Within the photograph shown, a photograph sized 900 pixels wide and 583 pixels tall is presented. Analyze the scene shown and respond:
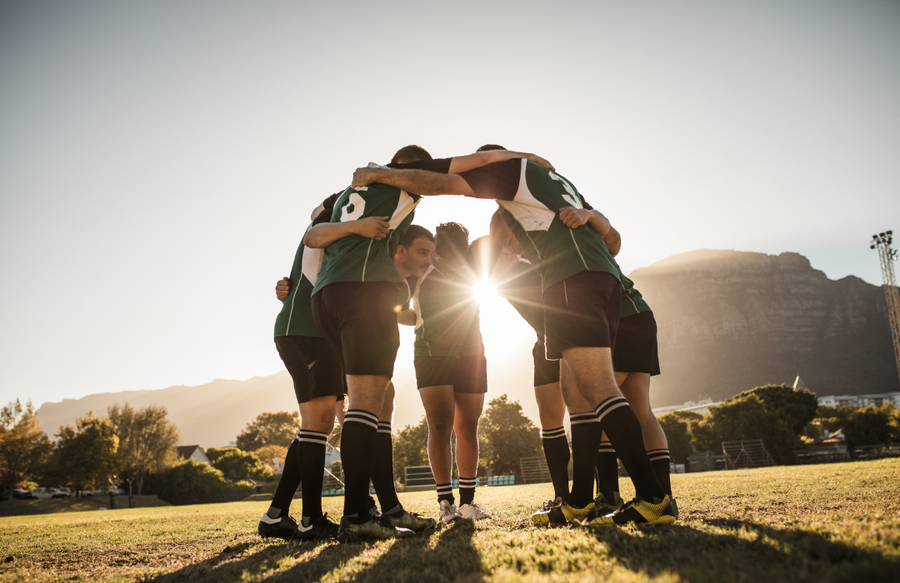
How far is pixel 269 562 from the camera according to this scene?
6.79 feet

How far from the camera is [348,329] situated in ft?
8.90

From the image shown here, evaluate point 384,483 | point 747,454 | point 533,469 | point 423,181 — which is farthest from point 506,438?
point 423,181

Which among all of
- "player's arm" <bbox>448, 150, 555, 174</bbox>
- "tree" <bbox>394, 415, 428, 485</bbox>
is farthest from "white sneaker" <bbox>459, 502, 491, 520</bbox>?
"tree" <bbox>394, 415, 428, 485</bbox>

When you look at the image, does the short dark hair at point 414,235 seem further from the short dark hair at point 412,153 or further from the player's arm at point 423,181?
the player's arm at point 423,181

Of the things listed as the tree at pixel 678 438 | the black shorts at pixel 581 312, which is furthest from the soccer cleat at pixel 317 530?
the tree at pixel 678 438

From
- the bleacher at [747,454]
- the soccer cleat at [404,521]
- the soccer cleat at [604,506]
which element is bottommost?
the bleacher at [747,454]

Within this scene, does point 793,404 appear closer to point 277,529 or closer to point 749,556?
point 277,529

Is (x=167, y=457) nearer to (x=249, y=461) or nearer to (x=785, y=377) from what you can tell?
(x=249, y=461)

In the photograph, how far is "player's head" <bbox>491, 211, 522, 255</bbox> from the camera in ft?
12.9

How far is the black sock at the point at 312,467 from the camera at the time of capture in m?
3.00

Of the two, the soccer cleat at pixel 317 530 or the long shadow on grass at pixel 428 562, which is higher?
the long shadow on grass at pixel 428 562

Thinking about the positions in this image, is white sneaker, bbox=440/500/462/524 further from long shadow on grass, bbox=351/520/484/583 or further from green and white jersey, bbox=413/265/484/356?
green and white jersey, bbox=413/265/484/356

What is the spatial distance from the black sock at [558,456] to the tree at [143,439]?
46021 millimetres

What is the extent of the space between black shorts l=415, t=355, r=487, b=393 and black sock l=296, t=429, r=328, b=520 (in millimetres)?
1146
